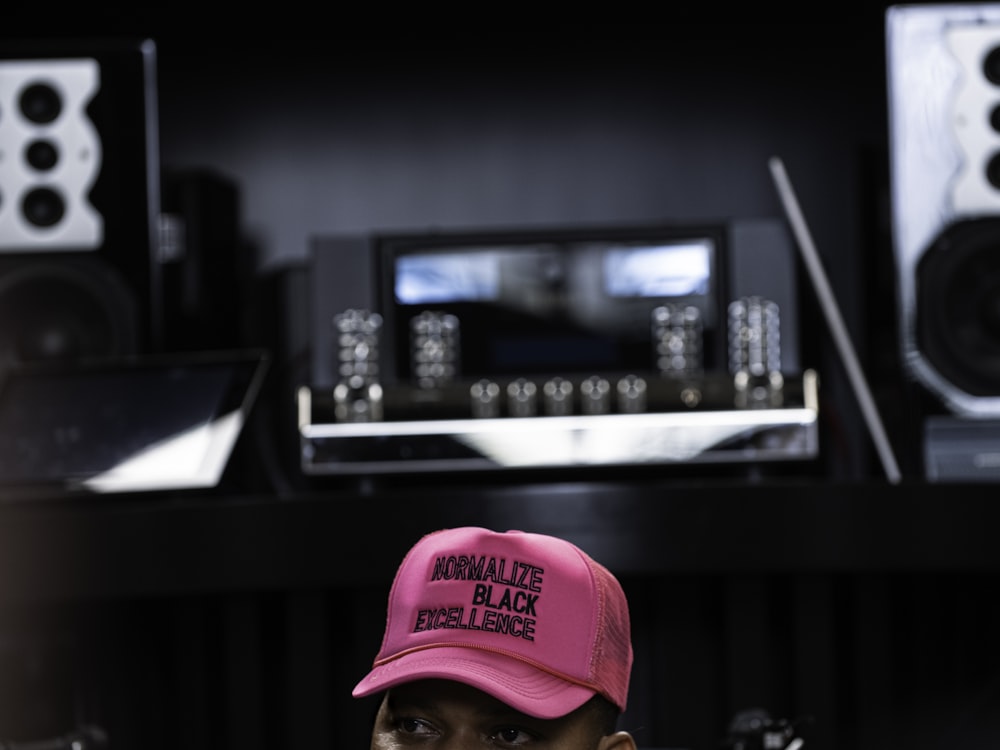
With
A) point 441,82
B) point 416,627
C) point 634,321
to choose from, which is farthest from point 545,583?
point 441,82

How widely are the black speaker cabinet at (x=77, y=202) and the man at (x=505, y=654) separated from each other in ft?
6.76

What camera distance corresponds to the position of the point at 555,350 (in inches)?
127

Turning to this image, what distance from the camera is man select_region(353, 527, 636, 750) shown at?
714mm

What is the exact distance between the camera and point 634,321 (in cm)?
321

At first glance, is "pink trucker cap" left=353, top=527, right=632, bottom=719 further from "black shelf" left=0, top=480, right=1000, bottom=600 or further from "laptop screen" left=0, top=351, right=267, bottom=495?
"laptop screen" left=0, top=351, right=267, bottom=495

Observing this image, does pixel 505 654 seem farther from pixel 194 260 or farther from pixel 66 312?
pixel 194 260

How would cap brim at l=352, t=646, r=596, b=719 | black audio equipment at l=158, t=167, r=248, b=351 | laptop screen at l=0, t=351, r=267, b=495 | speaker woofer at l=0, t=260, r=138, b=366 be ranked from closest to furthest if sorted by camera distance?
Result: 1. cap brim at l=352, t=646, r=596, b=719
2. laptop screen at l=0, t=351, r=267, b=495
3. speaker woofer at l=0, t=260, r=138, b=366
4. black audio equipment at l=158, t=167, r=248, b=351

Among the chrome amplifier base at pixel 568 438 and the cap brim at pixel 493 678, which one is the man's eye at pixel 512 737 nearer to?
the cap brim at pixel 493 678

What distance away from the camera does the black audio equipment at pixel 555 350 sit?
2736 millimetres

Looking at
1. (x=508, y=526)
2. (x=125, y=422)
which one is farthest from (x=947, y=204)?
(x=125, y=422)

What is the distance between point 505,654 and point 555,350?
2527 mm

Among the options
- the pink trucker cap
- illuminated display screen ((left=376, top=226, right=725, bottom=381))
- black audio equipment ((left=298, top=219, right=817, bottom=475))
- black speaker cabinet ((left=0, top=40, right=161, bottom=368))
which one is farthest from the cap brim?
illuminated display screen ((left=376, top=226, right=725, bottom=381))

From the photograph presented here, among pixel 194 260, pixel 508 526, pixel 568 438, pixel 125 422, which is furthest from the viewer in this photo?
pixel 194 260

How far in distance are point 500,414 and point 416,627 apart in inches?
80.9
